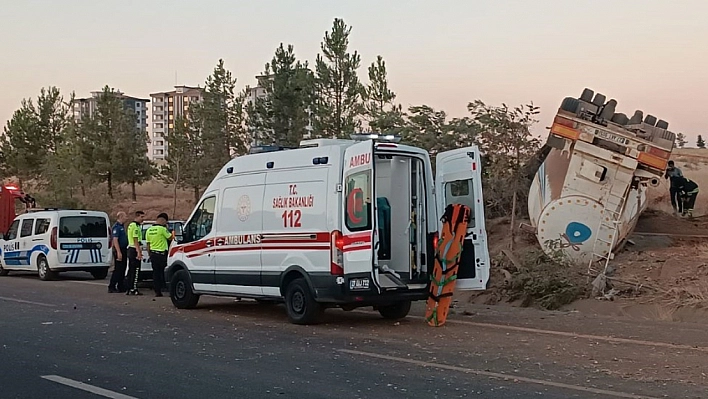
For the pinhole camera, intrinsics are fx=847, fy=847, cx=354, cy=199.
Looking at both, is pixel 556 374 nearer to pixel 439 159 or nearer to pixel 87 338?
pixel 439 159

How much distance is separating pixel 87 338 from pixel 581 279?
29.7 ft

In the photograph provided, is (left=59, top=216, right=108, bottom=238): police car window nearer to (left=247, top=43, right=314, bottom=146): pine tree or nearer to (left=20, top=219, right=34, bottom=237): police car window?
(left=20, top=219, right=34, bottom=237): police car window

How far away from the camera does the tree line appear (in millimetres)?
22156

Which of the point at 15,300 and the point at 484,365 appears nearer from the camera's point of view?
the point at 484,365

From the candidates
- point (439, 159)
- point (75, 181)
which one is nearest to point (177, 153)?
point (75, 181)

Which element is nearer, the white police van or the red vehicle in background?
the white police van

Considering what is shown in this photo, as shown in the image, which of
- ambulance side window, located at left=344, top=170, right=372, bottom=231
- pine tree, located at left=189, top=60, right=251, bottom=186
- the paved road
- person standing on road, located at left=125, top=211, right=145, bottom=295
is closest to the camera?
the paved road

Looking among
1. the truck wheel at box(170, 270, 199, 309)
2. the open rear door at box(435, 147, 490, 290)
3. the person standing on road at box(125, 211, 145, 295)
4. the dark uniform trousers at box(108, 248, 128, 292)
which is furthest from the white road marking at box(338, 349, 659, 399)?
the dark uniform trousers at box(108, 248, 128, 292)

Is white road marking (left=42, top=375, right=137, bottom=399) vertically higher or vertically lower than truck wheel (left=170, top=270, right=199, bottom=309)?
lower

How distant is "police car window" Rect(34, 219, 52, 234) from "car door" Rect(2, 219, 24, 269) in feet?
3.86

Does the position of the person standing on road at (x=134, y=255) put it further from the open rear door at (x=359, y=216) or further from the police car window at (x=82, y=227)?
the open rear door at (x=359, y=216)

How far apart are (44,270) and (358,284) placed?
42.4 ft

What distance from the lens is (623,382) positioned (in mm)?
8055

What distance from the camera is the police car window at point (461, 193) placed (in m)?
12.1
